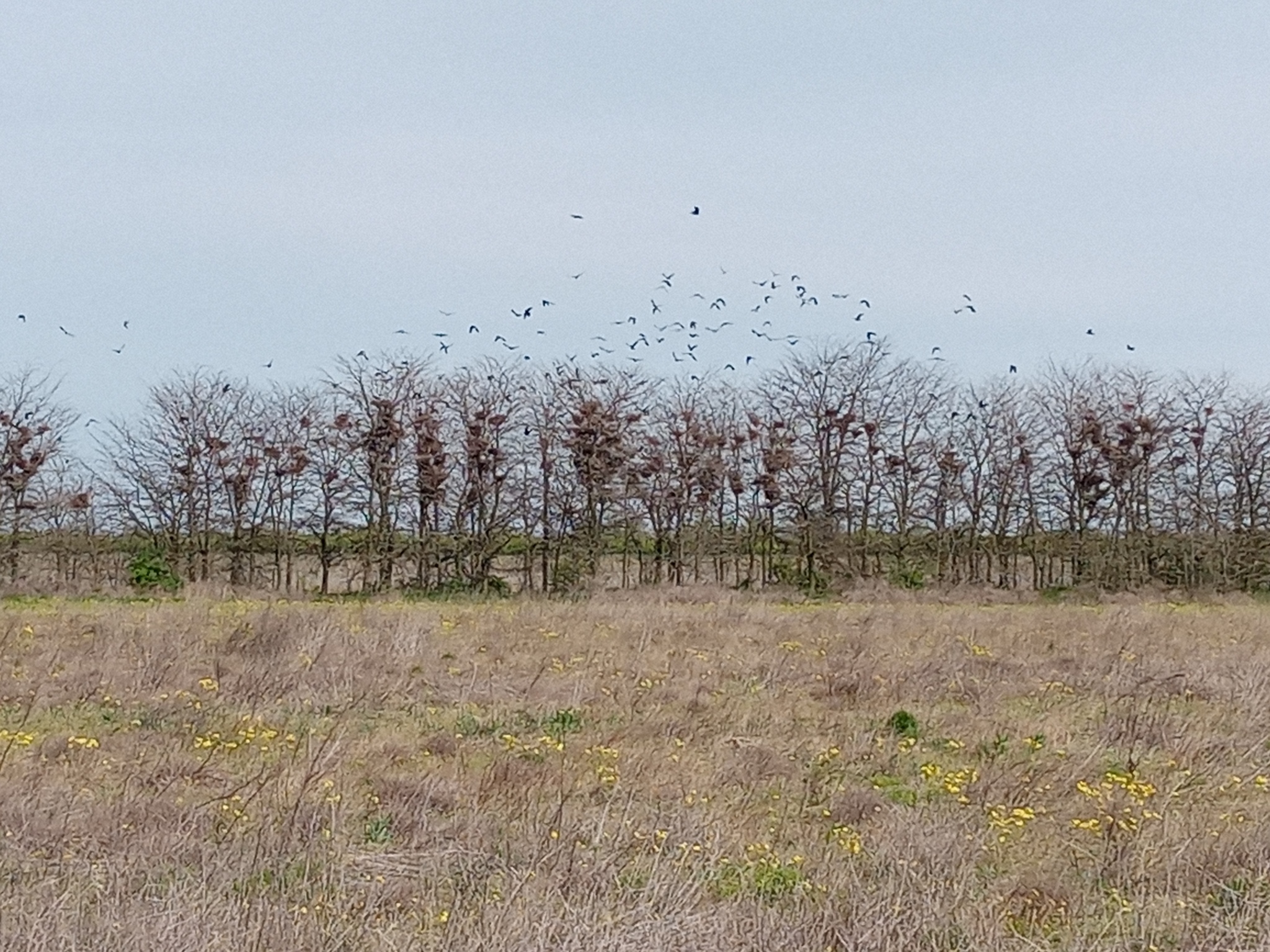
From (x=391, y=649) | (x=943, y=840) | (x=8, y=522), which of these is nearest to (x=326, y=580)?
(x=8, y=522)

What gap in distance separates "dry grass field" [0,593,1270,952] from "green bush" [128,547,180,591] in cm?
1501

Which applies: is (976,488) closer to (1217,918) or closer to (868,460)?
(868,460)

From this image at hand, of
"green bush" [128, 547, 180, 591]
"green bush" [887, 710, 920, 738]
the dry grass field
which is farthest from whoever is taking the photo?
"green bush" [128, 547, 180, 591]

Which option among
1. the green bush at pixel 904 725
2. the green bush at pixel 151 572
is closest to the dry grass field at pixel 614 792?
the green bush at pixel 904 725

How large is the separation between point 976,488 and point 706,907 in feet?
103

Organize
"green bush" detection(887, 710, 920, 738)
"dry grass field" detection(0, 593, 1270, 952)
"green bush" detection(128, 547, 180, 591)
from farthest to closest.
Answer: "green bush" detection(128, 547, 180, 591)
"green bush" detection(887, 710, 920, 738)
"dry grass field" detection(0, 593, 1270, 952)

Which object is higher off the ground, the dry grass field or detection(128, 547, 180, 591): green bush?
detection(128, 547, 180, 591): green bush

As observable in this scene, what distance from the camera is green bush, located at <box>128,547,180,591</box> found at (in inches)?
1115

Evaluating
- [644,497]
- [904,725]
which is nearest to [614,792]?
[904,725]

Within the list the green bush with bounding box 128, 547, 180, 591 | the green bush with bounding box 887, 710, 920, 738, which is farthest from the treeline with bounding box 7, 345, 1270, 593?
the green bush with bounding box 887, 710, 920, 738

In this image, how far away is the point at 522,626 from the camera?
15.6 m

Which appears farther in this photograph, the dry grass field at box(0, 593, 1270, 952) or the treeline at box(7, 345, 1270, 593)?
the treeline at box(7, 345, 1270, 593)

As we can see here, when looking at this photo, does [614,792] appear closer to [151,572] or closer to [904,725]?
[904,725]

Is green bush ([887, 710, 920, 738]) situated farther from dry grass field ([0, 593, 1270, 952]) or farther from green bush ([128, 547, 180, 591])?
green bush ([128, 547, 180, 591])
